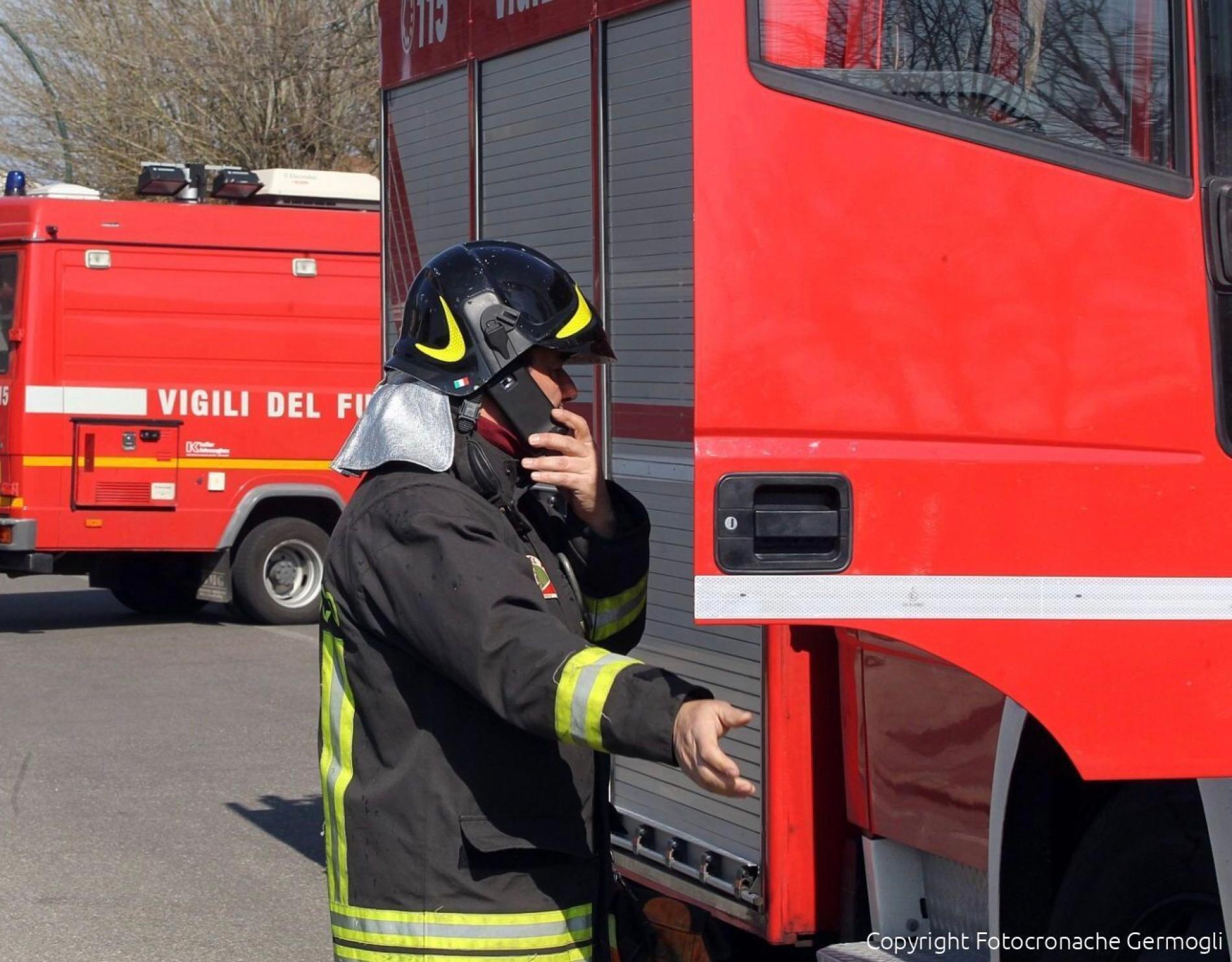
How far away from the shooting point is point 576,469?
2.82 metres

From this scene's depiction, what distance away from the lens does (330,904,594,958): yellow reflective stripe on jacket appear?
2598mm

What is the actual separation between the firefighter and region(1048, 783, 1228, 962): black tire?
906mm

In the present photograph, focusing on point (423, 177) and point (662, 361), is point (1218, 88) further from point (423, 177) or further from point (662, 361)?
point (423, 177)

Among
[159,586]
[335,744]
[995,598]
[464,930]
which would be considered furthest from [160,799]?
[159,586]

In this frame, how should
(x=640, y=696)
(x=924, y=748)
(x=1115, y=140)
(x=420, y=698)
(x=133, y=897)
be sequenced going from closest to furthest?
(x=640, y=696) → (x=420, y=698) → (x=1115, y=140) → (x=924, y=748) → (x=133, y=897)

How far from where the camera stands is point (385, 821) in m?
2.62

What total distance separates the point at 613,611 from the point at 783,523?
1.41 ft

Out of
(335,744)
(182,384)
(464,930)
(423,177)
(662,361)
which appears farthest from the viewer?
(182,384)

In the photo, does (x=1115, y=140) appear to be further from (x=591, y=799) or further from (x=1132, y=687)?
(x=591, y=799)

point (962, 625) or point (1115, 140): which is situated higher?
point (1115, 140)

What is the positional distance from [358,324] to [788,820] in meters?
9.59

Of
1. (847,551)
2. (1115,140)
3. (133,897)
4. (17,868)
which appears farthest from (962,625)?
(17,868)

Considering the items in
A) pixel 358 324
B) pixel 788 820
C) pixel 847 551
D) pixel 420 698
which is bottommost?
pixel 788 820

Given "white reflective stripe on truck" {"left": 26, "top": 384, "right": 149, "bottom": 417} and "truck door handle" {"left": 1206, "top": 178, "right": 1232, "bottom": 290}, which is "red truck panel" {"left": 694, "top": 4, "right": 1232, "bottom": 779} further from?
"white reflective stripe on truck" {"left": 26, "top": 384, "right": 149, "bottom": 417}
